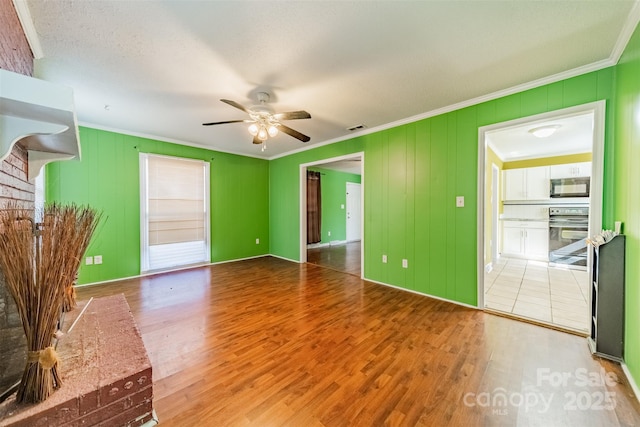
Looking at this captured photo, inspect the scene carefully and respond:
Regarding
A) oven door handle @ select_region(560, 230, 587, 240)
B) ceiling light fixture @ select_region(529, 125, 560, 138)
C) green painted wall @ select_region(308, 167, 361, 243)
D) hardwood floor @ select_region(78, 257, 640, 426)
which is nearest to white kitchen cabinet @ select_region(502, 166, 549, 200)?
oven door handle @ select_region(560, 230, 587, 240)

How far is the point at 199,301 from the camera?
116 inches

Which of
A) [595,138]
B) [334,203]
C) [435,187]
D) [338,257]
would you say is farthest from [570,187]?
[334,203]

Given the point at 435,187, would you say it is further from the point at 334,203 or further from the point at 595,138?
the point at 334,203

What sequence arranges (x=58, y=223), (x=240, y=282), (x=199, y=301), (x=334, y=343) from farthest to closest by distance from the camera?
(x=240, y=282) < (x=199, y=301) < (x=334, y=343) < (x=58, y=223)

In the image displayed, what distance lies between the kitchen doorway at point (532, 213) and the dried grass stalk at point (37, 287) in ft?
10.9

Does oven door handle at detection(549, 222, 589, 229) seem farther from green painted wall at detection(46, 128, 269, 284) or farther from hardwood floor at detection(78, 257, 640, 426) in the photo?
green painted wall at detection(46, 128, 269, 284)

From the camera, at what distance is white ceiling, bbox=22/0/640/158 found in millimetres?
1493

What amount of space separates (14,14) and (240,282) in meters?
3.27

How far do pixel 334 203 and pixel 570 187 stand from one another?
16.9 feet

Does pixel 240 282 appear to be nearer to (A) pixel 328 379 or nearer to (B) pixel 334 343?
(B) pixel 334 343

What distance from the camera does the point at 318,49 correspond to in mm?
1836

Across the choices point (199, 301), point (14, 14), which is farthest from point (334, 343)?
point (14, 14)

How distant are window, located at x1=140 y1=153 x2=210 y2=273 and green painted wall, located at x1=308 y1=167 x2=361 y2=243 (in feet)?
10.4

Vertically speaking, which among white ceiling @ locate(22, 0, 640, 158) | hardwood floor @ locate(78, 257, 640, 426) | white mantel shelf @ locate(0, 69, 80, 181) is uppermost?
white ceiling @ locate(22, 0, 640, 158)
